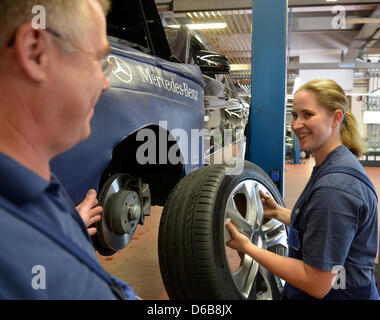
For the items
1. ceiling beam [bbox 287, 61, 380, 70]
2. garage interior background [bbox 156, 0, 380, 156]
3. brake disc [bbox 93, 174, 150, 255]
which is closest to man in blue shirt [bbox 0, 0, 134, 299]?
brake disc [bbox 93, 174, 150, 255]

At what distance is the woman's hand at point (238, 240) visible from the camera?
1.55 meters

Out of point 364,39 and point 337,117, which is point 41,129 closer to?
point 337,117

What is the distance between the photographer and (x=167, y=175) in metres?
2.15

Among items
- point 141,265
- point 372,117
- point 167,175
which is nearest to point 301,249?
point 167,175

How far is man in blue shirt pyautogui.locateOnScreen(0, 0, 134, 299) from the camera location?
58 cm

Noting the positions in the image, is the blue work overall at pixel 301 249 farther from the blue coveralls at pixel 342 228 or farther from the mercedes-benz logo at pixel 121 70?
the mercedes-benz logo at pixel 121 70

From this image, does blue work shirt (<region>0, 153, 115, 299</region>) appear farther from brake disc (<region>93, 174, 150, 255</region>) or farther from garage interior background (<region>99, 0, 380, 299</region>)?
garage interior background (<region>99, 0, 380, 299</region>)

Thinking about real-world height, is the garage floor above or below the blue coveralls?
below

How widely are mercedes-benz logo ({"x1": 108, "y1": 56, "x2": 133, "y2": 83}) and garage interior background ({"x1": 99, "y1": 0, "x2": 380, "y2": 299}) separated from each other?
155 centimetres

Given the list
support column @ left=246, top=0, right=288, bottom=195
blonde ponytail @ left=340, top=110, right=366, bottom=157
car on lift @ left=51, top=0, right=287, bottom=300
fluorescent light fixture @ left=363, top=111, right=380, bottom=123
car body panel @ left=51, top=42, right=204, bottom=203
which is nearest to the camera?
car body panel @ left=51, top=42, right=204, bottom=203

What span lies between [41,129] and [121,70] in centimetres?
78

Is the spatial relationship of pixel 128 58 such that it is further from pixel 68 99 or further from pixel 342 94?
pixel 342 94

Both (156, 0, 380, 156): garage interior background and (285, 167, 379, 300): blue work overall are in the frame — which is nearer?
(285, 167, 379, 300): blue work overall
